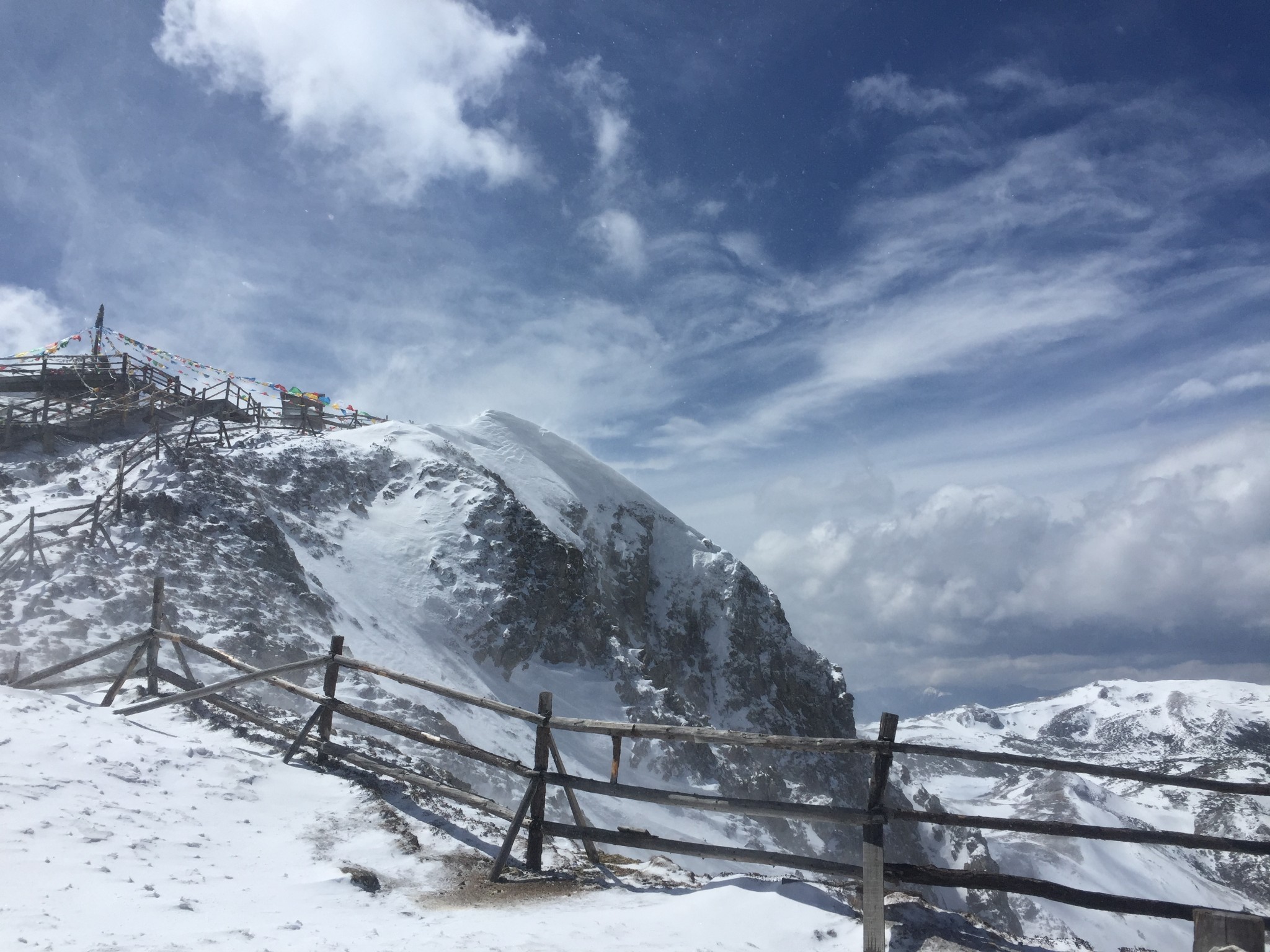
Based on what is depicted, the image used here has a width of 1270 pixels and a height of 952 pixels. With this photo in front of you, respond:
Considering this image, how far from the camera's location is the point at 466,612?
34625 millimetres

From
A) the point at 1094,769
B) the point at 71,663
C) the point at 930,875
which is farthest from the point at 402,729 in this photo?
the point at 1094,769

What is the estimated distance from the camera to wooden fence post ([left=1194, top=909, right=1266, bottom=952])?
4.60 meters

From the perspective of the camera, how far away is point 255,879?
6.78 metres

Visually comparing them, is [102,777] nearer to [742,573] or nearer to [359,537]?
[359,537]

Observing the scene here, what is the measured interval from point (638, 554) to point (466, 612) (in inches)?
720

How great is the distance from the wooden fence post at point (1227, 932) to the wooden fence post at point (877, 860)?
79.4 inches

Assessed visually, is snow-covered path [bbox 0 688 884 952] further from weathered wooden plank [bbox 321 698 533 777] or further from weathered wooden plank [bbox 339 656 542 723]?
weathered wooden plank [bbox 339 656 542 723]

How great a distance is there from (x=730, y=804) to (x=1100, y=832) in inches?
129

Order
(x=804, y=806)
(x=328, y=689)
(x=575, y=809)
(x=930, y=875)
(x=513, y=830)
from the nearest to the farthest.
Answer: (x=930, y=875) < (x=804, y=806) < (x=513, y=830) < (x=575, y=809) < (x=328, y=689)

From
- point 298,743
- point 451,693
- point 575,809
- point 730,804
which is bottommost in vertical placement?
point 575,809

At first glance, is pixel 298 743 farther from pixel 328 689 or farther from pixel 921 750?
pixel 921 750

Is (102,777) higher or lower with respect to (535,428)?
lower

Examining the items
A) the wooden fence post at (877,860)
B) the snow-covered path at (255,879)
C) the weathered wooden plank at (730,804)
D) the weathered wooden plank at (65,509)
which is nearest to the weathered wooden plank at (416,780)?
the snow-covered path at (255,879)

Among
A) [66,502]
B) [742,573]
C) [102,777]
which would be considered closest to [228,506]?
[66,502]
